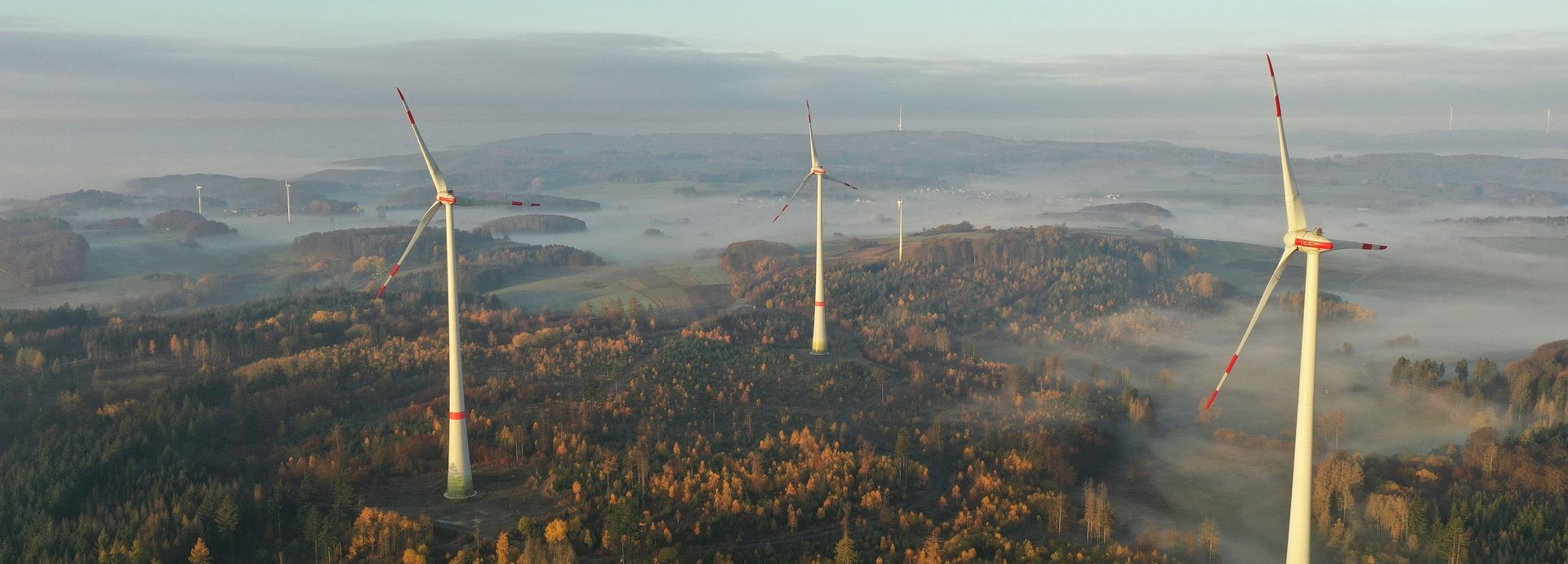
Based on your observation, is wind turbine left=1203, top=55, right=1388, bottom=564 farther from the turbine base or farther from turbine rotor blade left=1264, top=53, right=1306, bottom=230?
the turbine base

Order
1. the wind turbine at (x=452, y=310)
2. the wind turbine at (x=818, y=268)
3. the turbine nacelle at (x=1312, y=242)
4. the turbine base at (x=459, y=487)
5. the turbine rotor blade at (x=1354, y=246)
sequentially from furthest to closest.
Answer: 1. the wind turbine at (x=818, y=268)
2. the turbine base at (x=459, y=487)
3. the wind turbine at (x=452, y=310)
4. the turbine nacelle at (x=1312, y=242)
5. the turbine rotor blade at (x=1354, y=246)

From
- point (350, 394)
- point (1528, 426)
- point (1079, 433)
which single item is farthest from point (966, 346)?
point (350, 394)

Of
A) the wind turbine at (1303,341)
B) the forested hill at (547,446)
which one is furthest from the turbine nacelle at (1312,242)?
the forested hill at (547,446)

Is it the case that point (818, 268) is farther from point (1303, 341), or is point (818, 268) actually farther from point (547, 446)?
point (1303, 341)

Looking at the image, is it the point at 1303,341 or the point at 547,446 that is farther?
the point at 547,446

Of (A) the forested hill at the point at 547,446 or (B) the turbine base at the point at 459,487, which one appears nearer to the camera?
(A) the forested hill at the point at 547,446

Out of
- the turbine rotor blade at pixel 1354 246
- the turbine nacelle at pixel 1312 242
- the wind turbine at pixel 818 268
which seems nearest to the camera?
the turbine rotor blade at pixel 1354 246

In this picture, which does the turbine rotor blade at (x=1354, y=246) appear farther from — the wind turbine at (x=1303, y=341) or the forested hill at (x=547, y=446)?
the forested hill at (x=547, y=446)

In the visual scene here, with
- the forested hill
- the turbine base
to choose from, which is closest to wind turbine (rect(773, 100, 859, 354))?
the forested hill

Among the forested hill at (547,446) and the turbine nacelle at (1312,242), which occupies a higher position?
the turbine nacelle at (1312,242)

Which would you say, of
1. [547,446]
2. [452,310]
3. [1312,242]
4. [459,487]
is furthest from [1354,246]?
[547,446]

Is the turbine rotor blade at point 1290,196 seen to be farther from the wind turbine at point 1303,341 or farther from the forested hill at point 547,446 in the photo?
the forested hill at point 547,446

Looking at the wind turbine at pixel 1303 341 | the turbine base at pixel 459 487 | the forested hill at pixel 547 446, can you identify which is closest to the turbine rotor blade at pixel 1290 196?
the wind turbine at pixel 1303 341
